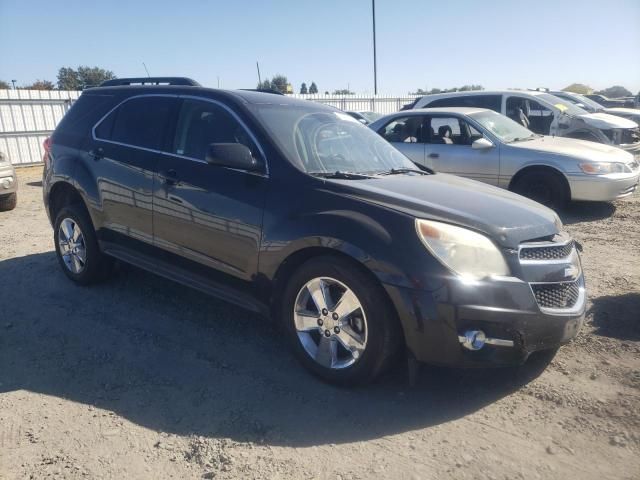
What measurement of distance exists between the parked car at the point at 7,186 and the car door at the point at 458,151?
711 centimetres

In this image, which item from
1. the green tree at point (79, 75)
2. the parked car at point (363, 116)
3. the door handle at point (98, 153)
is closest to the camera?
the door handle at point (98, 153)

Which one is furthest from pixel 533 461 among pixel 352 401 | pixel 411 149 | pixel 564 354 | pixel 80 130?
pixel 411 149

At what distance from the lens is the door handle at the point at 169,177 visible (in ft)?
13.4

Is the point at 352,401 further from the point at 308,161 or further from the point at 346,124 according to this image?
the point at 346,124

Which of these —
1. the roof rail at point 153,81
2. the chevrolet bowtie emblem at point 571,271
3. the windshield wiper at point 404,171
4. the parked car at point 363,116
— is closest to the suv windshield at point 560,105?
the parked car at point 363,116

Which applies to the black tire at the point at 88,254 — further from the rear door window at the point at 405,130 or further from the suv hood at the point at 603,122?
the suv hood at the point at 603,122

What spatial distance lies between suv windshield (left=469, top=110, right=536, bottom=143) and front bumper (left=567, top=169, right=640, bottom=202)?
1.22 m

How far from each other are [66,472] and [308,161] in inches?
91.6

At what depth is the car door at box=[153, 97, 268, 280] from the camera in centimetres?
366

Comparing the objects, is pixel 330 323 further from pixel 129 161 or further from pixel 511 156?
pixel 511 156

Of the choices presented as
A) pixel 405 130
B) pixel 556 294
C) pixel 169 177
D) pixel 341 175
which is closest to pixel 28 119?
pixel 405 130

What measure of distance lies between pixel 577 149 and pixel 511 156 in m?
1.00

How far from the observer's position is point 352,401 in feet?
10.5

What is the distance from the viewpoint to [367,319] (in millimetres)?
3080
